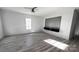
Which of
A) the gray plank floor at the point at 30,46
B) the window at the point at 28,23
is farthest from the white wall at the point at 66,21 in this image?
the window at the point at 28,23

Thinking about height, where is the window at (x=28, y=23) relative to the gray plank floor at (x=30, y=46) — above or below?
above

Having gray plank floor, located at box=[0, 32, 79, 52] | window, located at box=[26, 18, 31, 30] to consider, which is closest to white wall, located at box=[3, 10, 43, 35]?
window, located at box=[26, 18, 31, 30]

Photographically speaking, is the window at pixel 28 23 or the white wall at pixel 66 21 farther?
the window at pixel 28 23

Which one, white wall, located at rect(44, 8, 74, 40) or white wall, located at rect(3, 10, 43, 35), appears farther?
white wall, located at rect(3, 10, 43, 35)

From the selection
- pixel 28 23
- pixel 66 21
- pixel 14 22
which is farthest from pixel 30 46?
pixel 28 23

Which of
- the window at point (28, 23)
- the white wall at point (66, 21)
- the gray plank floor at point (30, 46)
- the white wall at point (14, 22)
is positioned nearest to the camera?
the gray plank floor at point (30, 46)

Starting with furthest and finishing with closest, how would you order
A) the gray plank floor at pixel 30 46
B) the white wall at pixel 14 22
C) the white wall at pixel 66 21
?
the white wall at pixel 14 22
the white wall at pixel 66 21
the gray plank floor at pixel 30 46

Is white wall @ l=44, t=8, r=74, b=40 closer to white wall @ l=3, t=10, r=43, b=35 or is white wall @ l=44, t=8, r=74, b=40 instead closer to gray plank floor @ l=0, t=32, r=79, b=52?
gray plank floor @ l=0, t=32, r=79, b=52

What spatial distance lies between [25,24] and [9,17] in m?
1.75

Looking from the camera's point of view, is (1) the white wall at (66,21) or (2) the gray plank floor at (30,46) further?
(1) the white wall at (66,21)

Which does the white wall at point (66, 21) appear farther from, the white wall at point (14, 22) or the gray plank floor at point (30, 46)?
the white wall at point (14, 22)

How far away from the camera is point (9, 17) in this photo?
4.33 meters

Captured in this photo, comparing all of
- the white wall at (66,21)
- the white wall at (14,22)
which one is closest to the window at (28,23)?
the white wall at (14,22)
